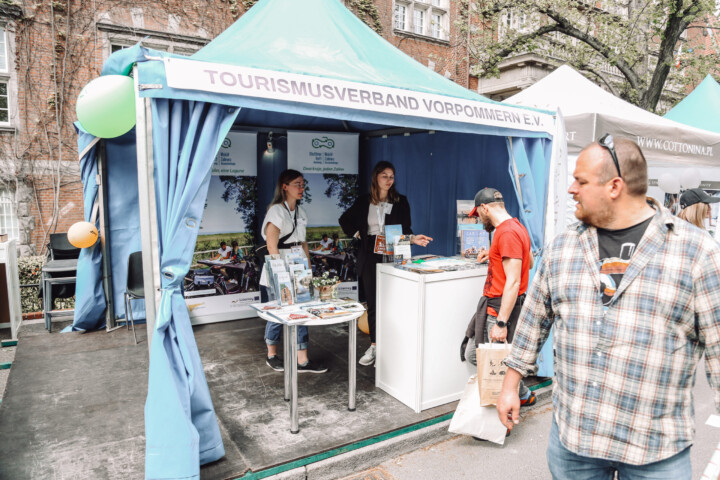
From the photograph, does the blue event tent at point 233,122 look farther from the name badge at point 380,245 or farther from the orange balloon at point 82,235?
the name badge at point 380,245

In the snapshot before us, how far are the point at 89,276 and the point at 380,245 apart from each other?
351 centimetres

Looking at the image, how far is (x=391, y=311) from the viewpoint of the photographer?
3.87 meters

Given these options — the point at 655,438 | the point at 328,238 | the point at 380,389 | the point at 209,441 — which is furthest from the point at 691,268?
the point at 328,238

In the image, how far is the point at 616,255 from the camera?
5.26 ft

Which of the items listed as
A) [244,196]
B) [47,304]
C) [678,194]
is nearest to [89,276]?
[47,304]

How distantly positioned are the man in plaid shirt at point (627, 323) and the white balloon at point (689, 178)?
6.86 m

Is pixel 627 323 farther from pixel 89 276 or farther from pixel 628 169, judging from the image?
pixel 89 276

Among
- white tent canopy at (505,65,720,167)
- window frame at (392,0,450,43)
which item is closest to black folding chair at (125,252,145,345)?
white tent canopy at (505,65,720,167)

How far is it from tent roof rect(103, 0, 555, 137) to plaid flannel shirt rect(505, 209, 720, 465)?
2003mm

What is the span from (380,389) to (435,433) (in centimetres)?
68

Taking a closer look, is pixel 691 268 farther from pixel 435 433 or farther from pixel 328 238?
pixel 328 238

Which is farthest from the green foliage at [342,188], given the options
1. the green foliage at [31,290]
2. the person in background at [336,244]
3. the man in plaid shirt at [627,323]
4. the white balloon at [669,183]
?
the man in plaid shirt at [627,323]

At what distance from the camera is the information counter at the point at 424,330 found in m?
3.60

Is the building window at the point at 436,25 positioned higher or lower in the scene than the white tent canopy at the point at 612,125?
higher
